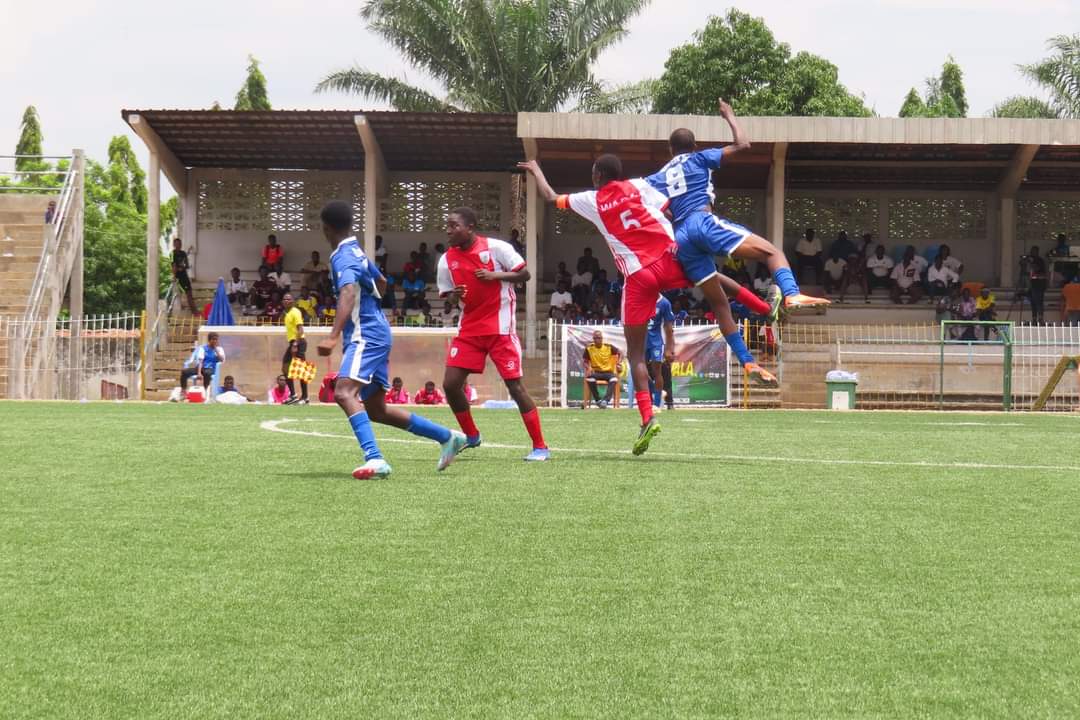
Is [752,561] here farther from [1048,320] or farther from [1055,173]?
[1055,173]

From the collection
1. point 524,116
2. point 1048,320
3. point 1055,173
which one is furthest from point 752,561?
point 1055,173

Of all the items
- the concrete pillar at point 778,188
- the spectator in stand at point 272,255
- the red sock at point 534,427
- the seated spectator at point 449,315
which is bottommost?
the red sock at point 534,427

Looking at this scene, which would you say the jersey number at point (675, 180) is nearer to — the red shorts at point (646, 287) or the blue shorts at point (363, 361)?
the red shorts at point (646, 287)

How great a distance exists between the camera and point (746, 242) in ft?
32.3

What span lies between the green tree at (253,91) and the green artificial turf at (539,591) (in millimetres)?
45890

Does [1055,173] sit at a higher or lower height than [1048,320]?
higher

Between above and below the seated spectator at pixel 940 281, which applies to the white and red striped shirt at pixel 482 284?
below

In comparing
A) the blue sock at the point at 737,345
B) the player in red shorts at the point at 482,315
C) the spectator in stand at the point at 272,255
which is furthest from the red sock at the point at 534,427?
the spectator in stand at the point at 272,255

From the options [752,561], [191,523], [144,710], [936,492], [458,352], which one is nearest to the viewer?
[144,710]

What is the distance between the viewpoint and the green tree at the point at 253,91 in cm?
5284

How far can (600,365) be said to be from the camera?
2411 cm

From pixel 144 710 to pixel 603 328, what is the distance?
21933 millimetres

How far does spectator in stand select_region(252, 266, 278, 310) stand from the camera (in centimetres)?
3148

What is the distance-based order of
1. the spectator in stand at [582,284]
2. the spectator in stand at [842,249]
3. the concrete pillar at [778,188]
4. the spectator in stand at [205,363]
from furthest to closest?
the spectator in stand at [842,249], the spectator in stand at [582,284], the concrete pillar at [778,188], the spectator in stand at [205,363]
